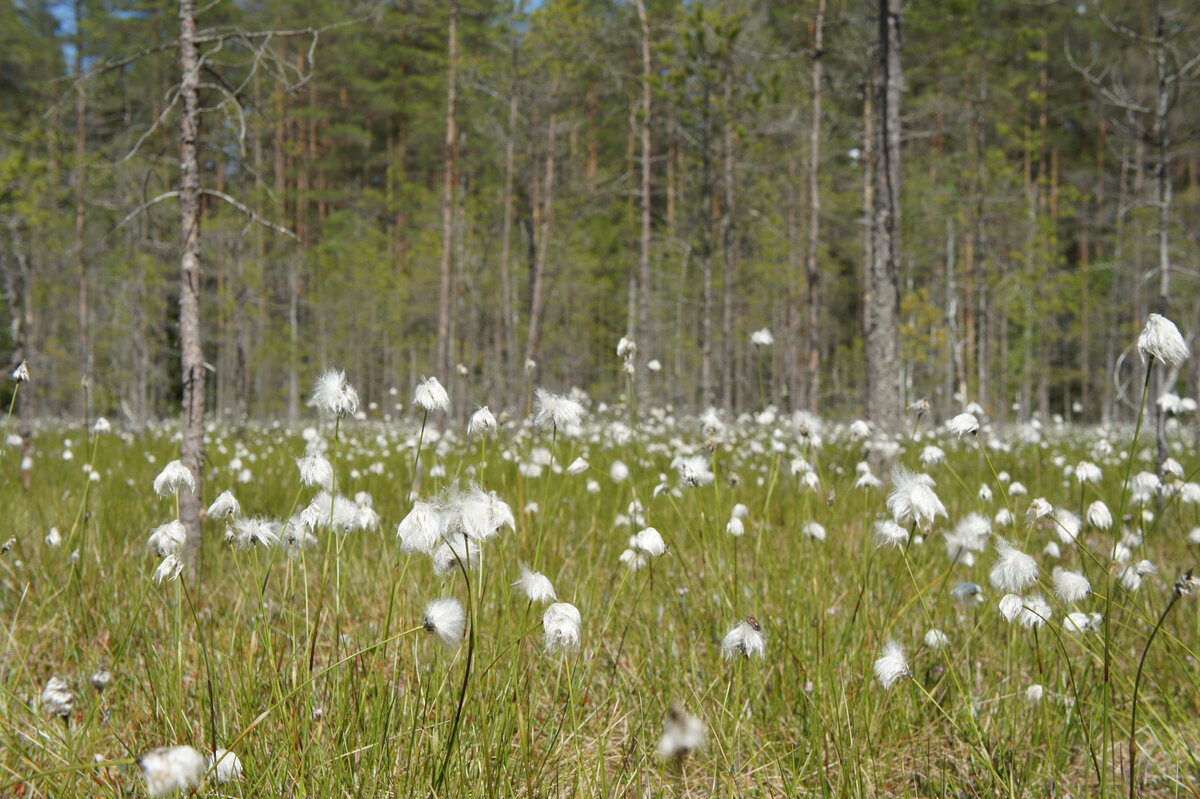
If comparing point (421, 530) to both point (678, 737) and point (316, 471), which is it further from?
point (678, 737)

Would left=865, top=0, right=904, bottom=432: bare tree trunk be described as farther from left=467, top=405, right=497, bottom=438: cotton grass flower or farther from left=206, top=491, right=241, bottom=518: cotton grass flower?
left=206, top=491, right=241, bottom=518: cotton grass flower

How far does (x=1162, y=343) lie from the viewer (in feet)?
4.64

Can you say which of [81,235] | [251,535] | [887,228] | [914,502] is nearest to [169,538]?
[251,535]

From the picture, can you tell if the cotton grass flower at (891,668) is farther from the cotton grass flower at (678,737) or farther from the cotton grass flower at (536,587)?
the cotton grass flower at (536,587)

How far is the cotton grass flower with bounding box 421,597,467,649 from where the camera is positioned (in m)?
1.35

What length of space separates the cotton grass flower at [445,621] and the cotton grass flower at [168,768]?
457mm

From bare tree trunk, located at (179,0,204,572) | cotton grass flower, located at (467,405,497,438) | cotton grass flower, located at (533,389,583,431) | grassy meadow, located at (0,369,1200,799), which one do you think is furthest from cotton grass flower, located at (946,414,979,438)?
bare tree trunk, located at (179,0,204,572)

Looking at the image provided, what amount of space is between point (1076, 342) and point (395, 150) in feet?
109

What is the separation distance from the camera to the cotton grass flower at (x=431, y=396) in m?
1.70

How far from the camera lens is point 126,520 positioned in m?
4.43

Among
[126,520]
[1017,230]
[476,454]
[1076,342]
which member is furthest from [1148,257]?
[126,520]

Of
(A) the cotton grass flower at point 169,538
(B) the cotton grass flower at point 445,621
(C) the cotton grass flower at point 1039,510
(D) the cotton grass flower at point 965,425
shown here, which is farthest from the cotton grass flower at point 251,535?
(C) the cotton grass flower at point 1039,510

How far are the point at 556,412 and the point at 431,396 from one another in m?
0.34

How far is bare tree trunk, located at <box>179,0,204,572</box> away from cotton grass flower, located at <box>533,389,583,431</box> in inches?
106
